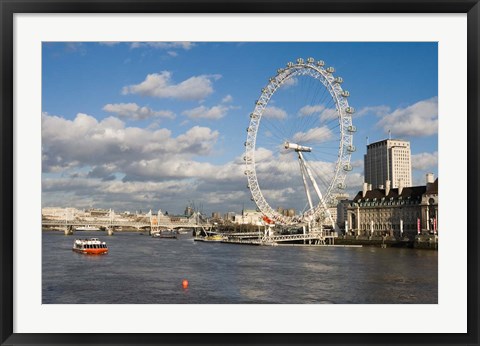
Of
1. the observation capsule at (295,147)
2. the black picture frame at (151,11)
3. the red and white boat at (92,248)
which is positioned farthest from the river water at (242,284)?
the observation capsule at (295,147)

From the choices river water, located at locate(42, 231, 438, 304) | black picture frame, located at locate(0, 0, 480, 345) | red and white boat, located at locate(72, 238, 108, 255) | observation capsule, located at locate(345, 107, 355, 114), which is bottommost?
red and white boat, located at locate(72, 238, 108, 255)

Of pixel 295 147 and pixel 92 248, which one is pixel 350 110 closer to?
pixel 295 147

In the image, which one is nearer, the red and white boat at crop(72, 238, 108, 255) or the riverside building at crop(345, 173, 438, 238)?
the red and white boat at crop(72, 238, 108, 255)

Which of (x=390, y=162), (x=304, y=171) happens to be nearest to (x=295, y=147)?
(x=304, y=171)

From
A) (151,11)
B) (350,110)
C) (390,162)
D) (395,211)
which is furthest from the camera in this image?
(390,162)

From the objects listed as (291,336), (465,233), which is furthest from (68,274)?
(465,233)

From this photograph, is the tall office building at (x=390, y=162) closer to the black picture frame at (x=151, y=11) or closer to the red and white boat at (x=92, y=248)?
the red and white boat at (x=92, y=248)

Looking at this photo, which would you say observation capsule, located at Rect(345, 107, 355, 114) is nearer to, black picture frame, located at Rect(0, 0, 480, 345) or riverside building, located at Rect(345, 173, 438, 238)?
riverside building, located at Rect(345, 173, 438, 238)

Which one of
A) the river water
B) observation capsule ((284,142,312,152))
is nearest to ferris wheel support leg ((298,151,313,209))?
observation capsule ((284,142,312,152))

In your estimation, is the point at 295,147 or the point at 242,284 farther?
the point at 295,147
